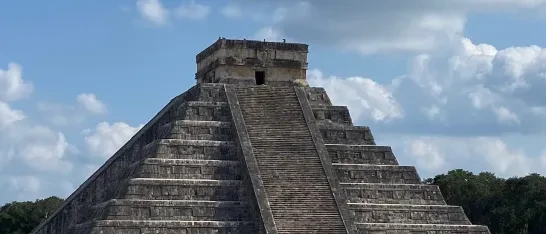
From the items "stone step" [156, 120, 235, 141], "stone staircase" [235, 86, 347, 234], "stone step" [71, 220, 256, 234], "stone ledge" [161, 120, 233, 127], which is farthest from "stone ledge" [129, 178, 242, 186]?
"stone ledge" [161, 120, 233, 127]

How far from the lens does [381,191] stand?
23266 mm

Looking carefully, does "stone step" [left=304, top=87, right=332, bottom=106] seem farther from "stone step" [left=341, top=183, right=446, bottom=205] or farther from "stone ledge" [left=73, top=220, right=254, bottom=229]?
"stone ledge" [left=73, top=220, right=254, bottom=229]

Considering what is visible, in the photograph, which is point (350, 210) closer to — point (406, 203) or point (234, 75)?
point (406, 203)

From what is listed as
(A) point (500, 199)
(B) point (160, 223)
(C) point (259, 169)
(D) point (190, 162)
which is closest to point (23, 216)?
(A) point (500, 199)

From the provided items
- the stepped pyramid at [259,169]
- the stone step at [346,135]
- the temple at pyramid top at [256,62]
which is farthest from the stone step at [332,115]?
the temple at pyramid top at [256,62]

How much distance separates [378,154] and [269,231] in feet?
15.1

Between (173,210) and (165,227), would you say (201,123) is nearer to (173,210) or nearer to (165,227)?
(173,210)

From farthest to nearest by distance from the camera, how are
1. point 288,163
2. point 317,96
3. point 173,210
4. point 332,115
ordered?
point 317,96 < point 332,115 < point 288,163 < point 173,210

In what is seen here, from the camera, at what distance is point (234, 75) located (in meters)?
25.6

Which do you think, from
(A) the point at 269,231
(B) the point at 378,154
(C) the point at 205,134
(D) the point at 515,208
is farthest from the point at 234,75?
(D) the point at 515,208

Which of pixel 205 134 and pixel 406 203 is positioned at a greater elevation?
pixel 205 134

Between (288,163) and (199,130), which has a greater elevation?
(199,130)

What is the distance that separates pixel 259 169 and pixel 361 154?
2986 mm

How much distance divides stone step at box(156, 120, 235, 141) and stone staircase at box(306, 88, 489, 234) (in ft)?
8.24
